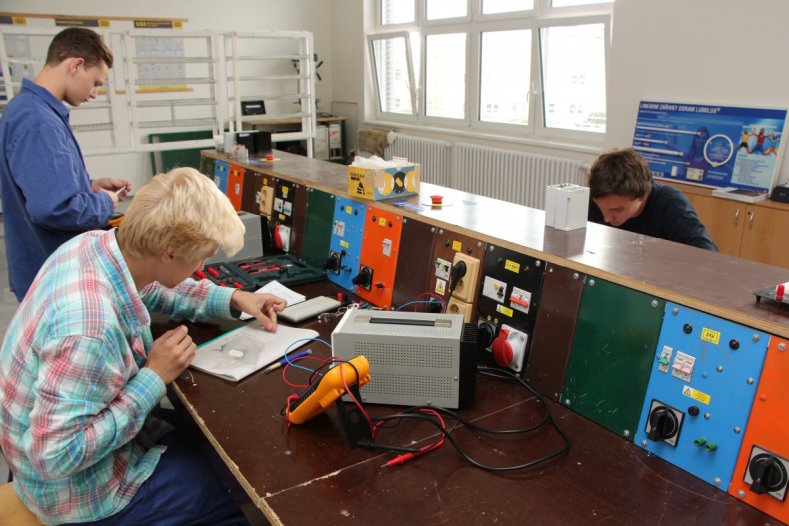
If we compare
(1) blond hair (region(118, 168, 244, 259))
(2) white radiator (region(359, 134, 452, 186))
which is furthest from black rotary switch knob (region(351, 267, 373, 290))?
(2) white radiator (region(359, 134, 452, 186))

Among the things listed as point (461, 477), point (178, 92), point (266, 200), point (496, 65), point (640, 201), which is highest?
point (496, 65)

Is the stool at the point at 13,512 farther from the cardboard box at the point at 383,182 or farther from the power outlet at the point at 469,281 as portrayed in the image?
the cardboard box at the point at 383,182

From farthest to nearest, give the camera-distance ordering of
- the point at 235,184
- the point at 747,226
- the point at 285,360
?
1. the point at 747,226
2. the point at 235,184
3. the point at 285,360

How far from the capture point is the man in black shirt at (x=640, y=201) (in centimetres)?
230

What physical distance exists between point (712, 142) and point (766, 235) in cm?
71

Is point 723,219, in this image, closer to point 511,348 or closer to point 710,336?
point 511,348

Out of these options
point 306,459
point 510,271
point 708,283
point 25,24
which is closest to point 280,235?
point 510,271

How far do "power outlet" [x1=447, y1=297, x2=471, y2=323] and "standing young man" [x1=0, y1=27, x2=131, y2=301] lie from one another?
145 centimetres

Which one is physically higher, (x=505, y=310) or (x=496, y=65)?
(x=496, y=65)

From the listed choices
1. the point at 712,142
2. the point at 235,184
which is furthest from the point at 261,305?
the point at 712,142

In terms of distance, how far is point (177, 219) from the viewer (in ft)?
4.32

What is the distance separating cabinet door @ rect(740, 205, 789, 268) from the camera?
319 cm

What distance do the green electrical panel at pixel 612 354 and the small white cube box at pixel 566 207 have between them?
0.35 meters

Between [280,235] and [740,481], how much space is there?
2.03m
